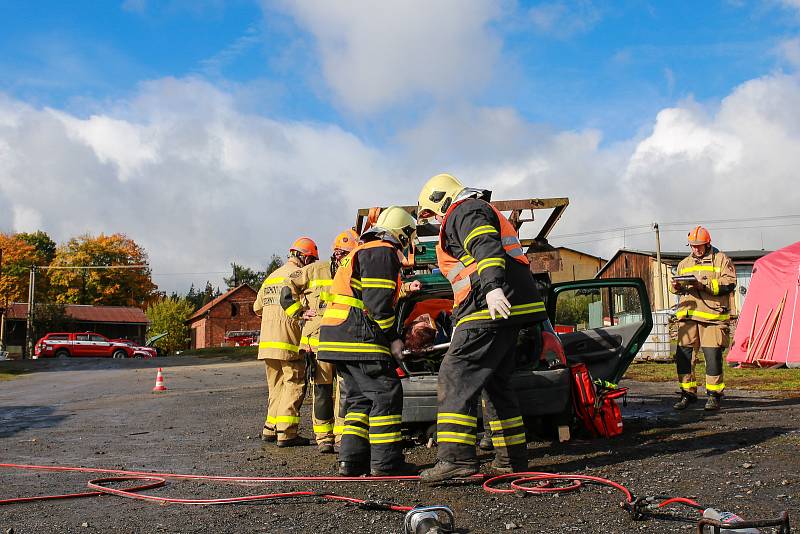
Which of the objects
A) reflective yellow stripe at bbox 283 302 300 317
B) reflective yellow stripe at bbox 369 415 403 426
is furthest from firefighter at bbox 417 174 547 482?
reflective yellow stripe at bbox 283 302 300 317

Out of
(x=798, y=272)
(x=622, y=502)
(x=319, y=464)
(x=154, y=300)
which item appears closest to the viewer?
(x=622, y=502)

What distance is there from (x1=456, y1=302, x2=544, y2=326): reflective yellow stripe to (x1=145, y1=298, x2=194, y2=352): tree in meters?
70.9

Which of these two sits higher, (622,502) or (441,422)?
(441,422)

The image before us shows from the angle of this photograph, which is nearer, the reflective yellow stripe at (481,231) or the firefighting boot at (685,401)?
the reflective yellow stripe at (481,231)

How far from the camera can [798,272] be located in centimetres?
1451

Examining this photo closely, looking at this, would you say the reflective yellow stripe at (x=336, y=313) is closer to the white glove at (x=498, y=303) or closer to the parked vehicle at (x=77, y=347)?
the white glove at (x=498, y=303)

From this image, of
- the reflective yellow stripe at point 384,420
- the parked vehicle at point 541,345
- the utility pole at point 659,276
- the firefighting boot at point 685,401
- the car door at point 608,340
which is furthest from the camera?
the utility pole at point 659,276

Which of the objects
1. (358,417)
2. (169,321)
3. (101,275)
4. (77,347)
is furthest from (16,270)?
(358,417)

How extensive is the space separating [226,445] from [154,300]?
75.4 meters

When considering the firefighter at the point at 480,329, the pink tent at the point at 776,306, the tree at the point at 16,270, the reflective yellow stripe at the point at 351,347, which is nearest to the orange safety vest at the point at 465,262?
the firefighter at the point at 480,329

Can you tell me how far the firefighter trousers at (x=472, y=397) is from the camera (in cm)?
491

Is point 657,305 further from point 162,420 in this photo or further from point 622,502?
point 622,502

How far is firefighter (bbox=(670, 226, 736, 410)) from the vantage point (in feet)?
28.1

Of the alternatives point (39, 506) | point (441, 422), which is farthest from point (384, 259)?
point (39, 506)
